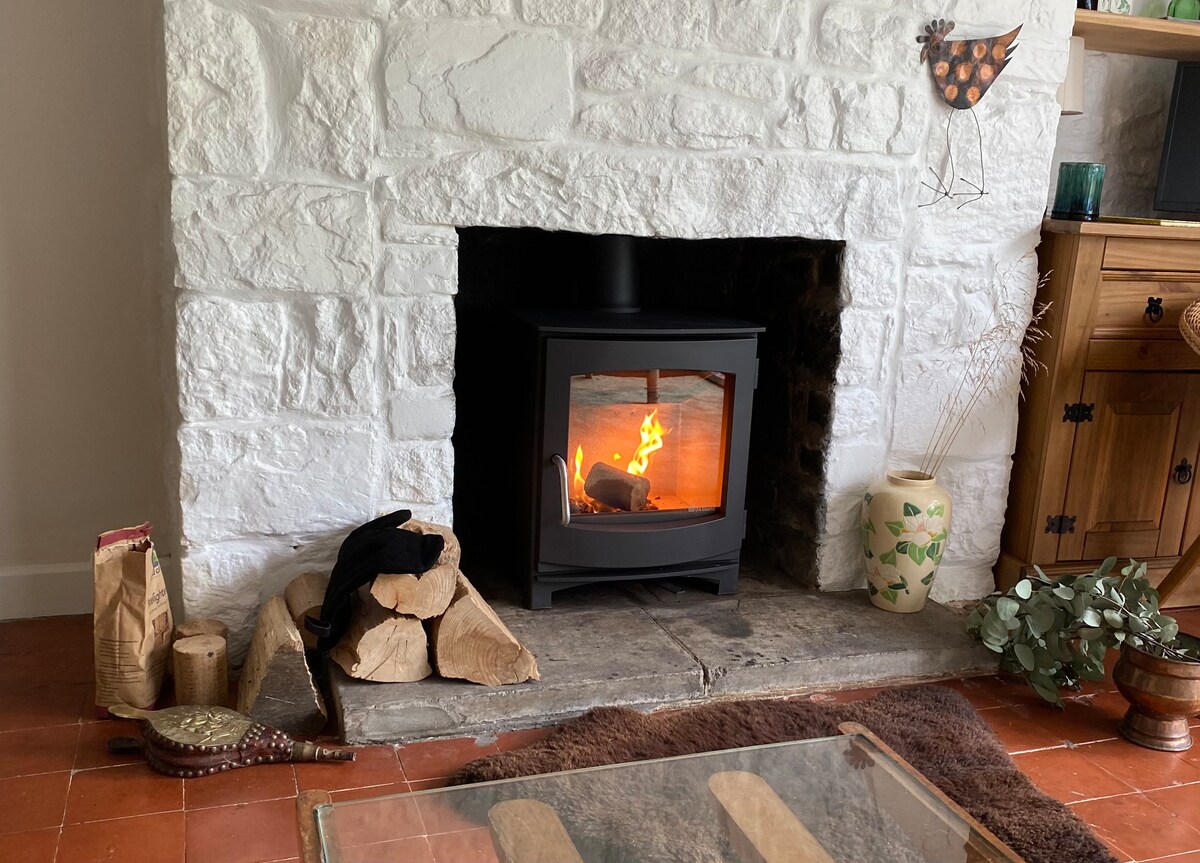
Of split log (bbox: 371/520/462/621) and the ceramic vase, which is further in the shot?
the ceramic vase

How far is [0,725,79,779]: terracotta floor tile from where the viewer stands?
1.88m

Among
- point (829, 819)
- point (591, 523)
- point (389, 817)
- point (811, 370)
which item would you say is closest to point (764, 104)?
point (811, 370)

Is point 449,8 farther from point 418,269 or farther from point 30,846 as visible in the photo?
point 30,846

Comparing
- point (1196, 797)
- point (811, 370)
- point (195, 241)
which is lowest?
point (1196, 797)

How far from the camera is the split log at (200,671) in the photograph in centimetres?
205

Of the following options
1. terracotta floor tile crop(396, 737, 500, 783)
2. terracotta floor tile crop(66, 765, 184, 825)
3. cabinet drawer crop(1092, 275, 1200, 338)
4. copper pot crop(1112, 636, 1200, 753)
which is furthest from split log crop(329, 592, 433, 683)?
cabinet drawer crop(1092, 275, 1200, 338)

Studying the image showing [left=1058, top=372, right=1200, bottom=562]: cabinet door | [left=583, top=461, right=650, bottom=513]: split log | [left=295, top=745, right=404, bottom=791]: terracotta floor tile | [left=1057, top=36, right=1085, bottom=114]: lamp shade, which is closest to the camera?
[left=295, top=745, right=404, bottom=791]: terracotta floor tile

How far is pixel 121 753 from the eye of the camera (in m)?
1.94

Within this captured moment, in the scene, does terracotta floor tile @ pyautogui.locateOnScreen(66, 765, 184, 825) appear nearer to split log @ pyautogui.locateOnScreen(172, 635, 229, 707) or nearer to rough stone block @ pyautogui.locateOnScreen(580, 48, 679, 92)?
split log @ pyautogui.locateOnScreen(172, 635, 229, 707)

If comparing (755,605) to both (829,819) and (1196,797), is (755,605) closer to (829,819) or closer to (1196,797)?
(1196,797)

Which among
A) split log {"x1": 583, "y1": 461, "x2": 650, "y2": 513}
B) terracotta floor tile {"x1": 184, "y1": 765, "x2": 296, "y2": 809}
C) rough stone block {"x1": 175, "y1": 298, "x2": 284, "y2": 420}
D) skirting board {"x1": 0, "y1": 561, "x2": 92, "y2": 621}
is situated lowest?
terracotta floor tile {"x1": 184, "y1": 765, "x2": 296, "y2": 809}

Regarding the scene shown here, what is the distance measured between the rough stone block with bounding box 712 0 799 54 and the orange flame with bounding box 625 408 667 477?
2.82 feet

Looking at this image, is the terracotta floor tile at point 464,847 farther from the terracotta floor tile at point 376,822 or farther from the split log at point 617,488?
the split log at point 617,488

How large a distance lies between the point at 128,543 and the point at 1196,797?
2.20 meters
